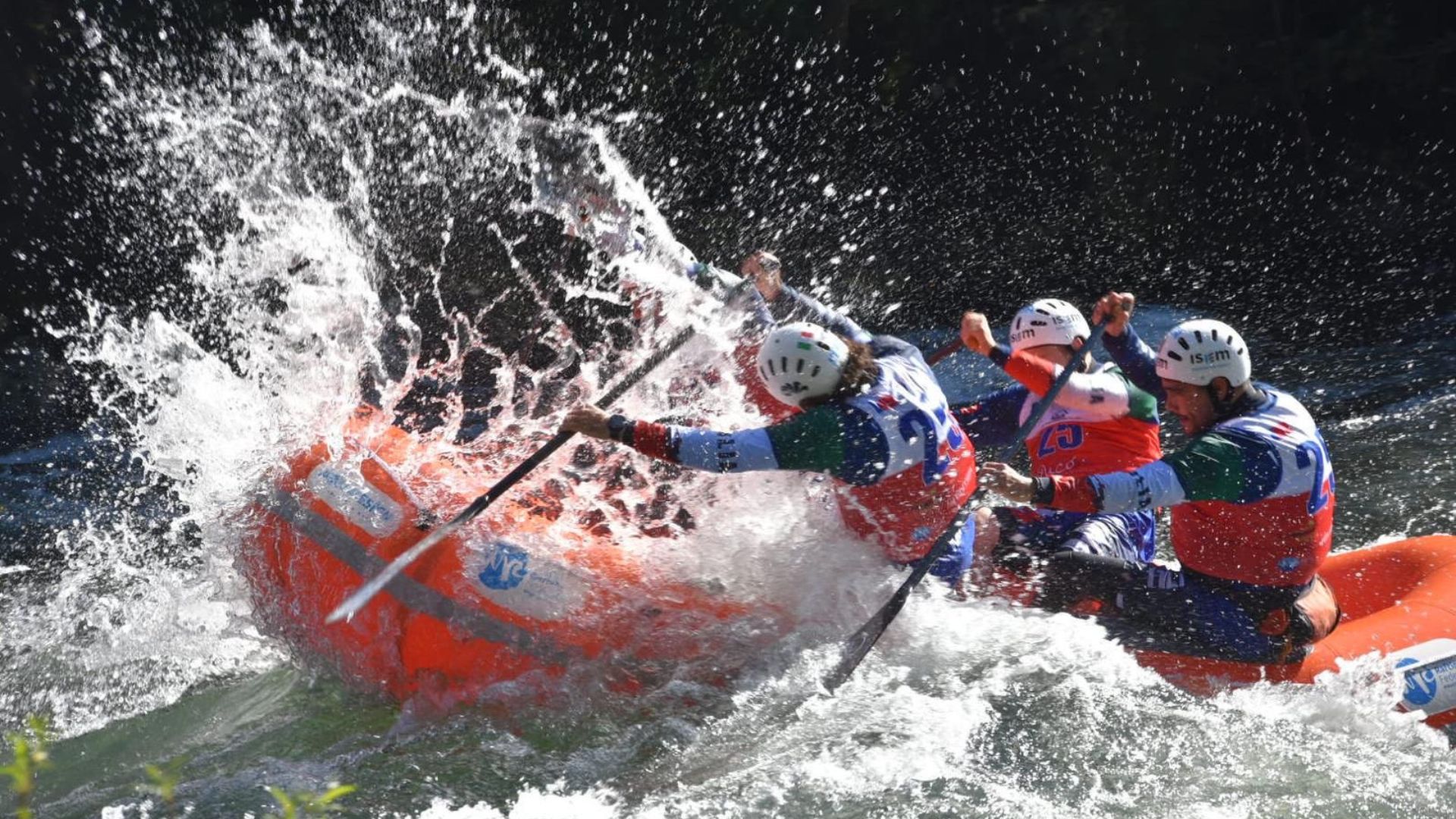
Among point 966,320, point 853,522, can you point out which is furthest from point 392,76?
point 853,522

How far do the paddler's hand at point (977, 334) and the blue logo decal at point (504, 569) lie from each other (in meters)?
2.57

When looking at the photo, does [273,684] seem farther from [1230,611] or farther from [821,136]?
[821,136]

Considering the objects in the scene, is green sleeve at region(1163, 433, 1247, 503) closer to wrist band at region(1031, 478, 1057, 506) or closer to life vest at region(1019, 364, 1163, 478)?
wrist band at region(1031, 478, 1057, 506)

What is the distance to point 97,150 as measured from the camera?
14906 mm

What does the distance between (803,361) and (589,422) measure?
0.87m

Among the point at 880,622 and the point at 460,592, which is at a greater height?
the point at 880,622

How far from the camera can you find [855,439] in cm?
Result: 490

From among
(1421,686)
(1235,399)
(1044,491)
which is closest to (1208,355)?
(1235,399)

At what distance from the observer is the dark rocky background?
45.3 feet

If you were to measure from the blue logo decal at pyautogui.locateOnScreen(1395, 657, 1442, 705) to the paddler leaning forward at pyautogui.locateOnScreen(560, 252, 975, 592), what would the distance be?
185 cm

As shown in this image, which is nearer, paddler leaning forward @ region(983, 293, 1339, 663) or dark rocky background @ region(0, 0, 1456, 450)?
paddler leaning forward @ region(983, 293, 1339, 663)

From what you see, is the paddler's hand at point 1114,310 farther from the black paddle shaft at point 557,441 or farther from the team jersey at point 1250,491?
the black paddle shaft at point 557,441

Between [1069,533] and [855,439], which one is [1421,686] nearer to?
Result: [1069,533]

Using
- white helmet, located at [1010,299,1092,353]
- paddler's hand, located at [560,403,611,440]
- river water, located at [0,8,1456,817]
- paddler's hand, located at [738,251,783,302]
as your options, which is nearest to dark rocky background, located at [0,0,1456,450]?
river water, located at [0,8,1456,817]
